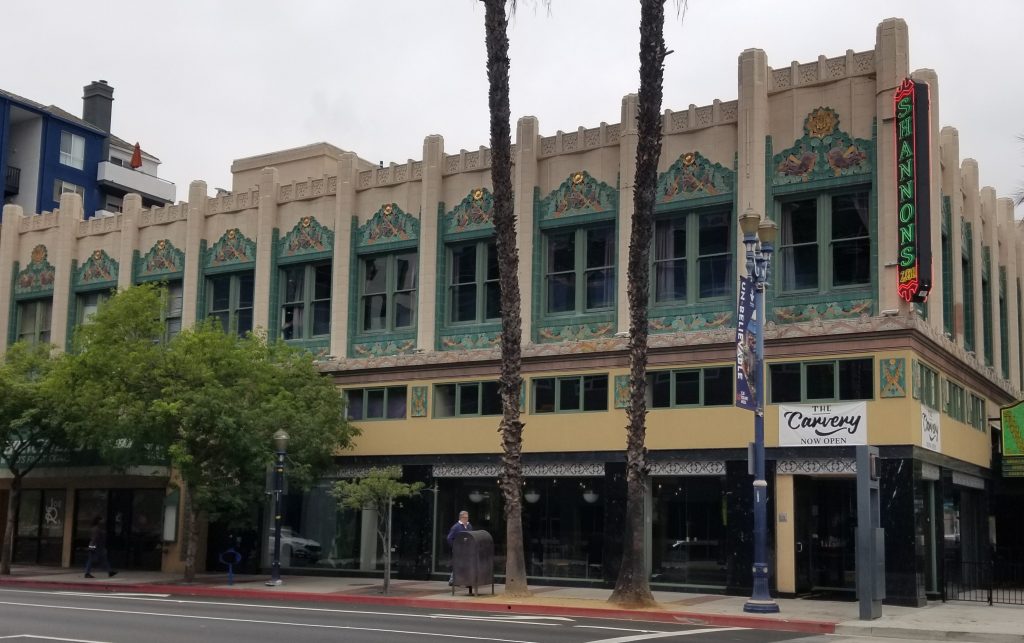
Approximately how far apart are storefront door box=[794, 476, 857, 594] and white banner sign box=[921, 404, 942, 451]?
6.92 ft

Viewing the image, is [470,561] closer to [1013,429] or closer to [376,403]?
[376,403]

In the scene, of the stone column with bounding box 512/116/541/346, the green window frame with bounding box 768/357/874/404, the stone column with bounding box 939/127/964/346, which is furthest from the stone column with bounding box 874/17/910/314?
the stone column with bounding box 512/116/541/346

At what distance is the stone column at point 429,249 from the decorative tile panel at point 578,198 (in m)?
3.41

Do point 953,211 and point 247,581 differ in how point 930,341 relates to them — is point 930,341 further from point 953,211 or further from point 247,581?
point 247,581

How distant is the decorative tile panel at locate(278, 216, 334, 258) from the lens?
3569 cm

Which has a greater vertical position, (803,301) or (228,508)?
(803,301)

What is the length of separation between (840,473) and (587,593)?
6464 mm

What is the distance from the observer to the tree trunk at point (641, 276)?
24.4m

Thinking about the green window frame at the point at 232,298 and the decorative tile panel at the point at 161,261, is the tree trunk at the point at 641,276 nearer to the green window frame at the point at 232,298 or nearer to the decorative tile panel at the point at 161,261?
the green window frame at the point at 232,298

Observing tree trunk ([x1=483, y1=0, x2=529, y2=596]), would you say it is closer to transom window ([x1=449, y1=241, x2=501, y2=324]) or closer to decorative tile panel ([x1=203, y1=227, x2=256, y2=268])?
transom window ([x1=449, y1=241, x2=501, y2=324])

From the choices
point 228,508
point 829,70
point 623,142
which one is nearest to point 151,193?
point 228,508

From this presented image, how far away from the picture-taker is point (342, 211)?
3519cm

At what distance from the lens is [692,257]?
96.0 ft

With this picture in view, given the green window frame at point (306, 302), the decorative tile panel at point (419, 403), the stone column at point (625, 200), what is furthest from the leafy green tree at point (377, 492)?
the green window frame at point (306, 302)
